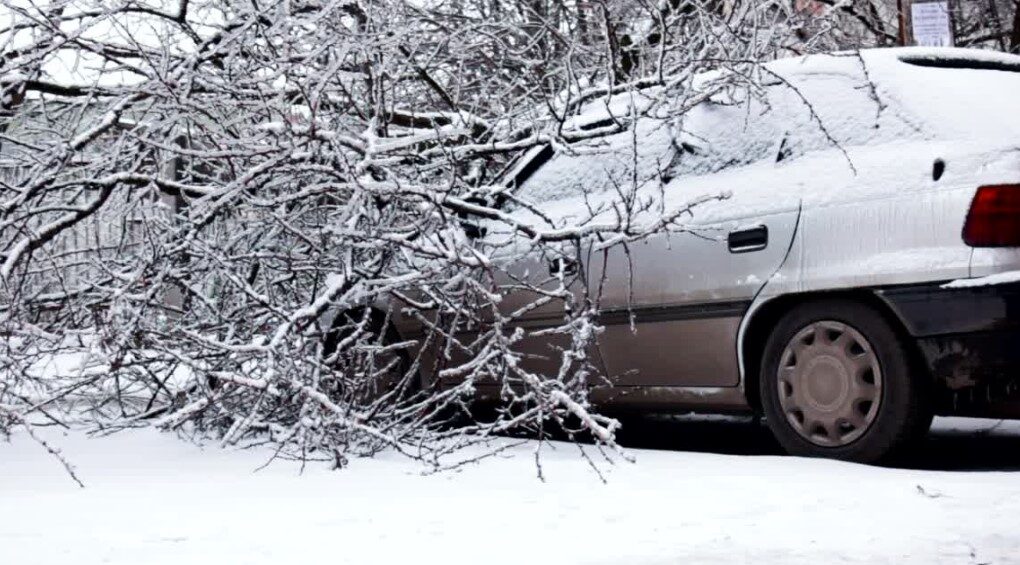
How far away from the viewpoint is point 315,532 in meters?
3.60

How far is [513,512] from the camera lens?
12.7ft

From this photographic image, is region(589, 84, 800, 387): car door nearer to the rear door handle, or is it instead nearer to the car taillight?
the rear door handle

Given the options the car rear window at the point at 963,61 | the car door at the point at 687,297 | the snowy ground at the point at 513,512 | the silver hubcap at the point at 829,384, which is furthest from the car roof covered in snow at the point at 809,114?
the snowy ground at the point at 513,512

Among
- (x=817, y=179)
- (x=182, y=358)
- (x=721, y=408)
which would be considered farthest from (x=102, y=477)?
(x=817, y=179)

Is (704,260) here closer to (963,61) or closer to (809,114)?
(809,114)

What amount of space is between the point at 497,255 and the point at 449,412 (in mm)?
1794

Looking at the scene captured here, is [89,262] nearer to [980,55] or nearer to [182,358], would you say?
[182,358]

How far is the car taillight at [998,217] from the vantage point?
4.41 meters

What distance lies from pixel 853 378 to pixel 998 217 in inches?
30.5

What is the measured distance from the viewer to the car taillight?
4414mm

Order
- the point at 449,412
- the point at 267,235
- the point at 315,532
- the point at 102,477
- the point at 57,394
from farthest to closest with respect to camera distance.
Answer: the point at 449,412 → the point at 267,235 → the point at 57,394 → the point at 102,477 → the point at 315,532

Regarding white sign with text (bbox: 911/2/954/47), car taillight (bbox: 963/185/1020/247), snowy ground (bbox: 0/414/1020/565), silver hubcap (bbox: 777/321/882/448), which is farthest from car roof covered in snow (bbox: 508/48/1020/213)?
white sign with text (bbox: 911/2/954/47)

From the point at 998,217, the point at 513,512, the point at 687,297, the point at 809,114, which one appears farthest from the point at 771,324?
the point at 513,512

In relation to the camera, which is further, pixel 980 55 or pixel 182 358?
pixel 980 55
